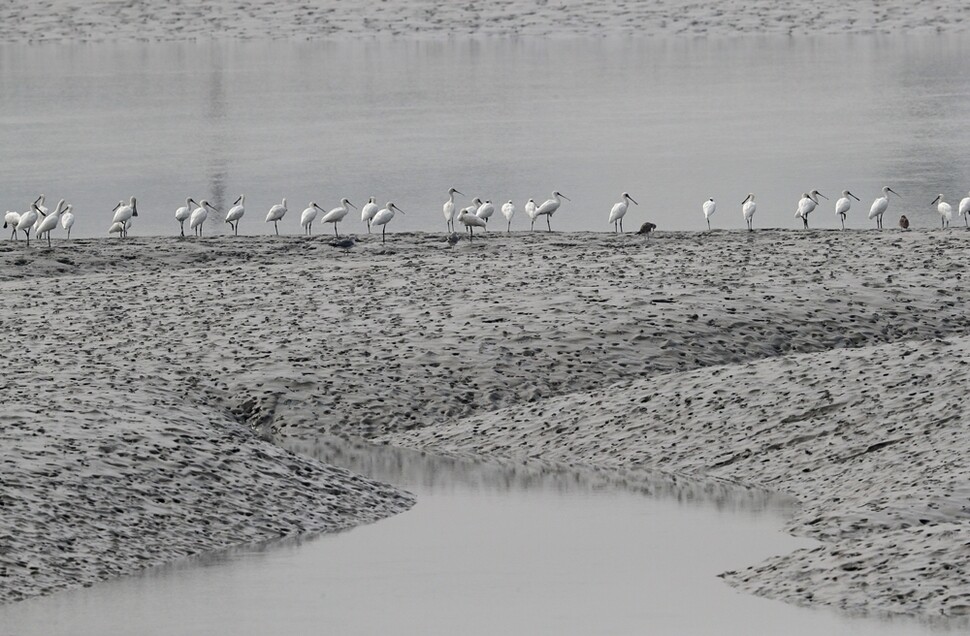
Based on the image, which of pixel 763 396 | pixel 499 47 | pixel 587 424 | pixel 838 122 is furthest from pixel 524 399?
pixel 499 47

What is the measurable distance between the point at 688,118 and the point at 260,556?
60.7m

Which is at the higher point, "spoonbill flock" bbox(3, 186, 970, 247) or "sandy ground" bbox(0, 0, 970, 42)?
"sandy ground" bbox(0, 0, 970, 42)

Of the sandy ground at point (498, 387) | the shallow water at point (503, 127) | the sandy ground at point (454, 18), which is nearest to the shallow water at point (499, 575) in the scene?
the sandy ground at point (498, 387)

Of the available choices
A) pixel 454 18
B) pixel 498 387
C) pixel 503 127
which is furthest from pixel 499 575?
pixel 454 18

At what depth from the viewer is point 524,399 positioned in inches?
823

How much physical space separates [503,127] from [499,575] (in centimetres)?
5767

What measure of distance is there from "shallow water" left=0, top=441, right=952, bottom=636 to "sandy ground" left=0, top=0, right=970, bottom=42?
104677mm

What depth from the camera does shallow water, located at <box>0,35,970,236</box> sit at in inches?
1960

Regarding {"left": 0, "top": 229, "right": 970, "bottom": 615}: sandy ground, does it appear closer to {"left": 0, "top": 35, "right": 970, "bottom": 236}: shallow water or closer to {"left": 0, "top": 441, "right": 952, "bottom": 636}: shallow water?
{"left": 0, "top": 441, "right": 952, "bottom": 636}: shallow water

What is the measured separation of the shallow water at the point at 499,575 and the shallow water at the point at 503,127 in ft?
80.7

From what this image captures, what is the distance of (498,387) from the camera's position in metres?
21.1

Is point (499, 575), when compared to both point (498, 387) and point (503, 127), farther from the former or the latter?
point (503, 127)

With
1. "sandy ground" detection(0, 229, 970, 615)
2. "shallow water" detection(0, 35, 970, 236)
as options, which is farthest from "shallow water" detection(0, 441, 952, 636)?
"shallow water" detection(0, 35, 970, 236)

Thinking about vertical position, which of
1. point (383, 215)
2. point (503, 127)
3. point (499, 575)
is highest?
point (499, 575)
